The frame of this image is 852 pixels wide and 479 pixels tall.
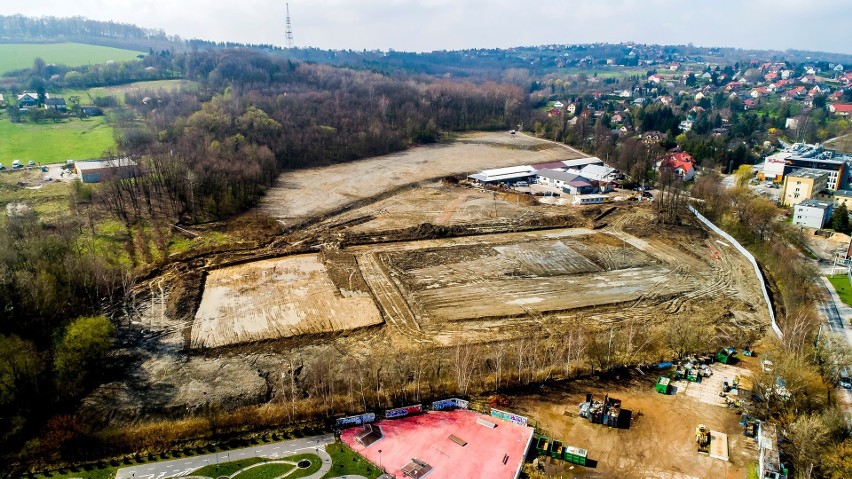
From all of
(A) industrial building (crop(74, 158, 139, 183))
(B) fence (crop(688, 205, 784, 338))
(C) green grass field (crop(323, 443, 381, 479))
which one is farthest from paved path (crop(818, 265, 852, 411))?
(A) industrial building (crop(74, 158, 139, 183))

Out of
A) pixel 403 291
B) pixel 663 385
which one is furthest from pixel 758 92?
pixel 663 385

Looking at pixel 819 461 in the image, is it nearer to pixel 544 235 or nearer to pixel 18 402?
pixel 544 235

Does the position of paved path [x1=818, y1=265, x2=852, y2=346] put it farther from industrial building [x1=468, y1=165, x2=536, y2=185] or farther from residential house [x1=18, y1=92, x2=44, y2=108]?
residential house [x1=18, y1=92, x2=44, y2=108]

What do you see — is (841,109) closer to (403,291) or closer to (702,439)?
(403,291)

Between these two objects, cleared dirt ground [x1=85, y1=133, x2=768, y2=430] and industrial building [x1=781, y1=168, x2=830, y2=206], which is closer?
cleared dirt ground [x1=85, y1=133, x2=768, y2=430]

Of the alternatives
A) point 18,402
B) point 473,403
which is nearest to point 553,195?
point 473,403

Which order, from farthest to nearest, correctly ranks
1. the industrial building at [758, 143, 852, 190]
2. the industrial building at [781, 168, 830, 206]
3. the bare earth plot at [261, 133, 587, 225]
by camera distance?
the industrial building at [758, 143, 852, 190]
the bare earth plot at [261, 133, 587, 225]
the industrial building at [781, 168, 830, 206]

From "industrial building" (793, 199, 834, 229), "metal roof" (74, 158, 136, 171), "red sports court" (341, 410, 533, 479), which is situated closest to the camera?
"red sports court" (341, 410, 533, 479)
